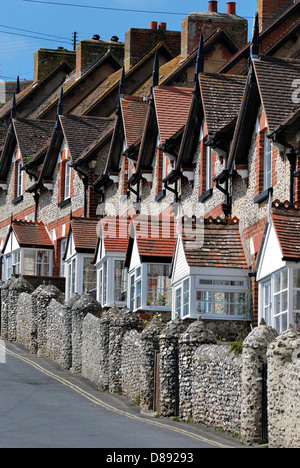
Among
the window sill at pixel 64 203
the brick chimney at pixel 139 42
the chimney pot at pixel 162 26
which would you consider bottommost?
the window sill at pixel 64 203


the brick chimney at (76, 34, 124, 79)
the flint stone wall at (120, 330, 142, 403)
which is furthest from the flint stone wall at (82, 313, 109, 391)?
the brick chimney at (76, 34, 124, 79)

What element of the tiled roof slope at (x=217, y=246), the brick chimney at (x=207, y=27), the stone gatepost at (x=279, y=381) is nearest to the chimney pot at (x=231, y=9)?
the brick chimney at (x=207, y=27)

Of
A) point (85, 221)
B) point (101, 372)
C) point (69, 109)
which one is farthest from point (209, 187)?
point (69, 109)

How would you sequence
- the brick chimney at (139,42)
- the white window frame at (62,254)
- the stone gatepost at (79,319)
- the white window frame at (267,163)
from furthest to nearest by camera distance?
the brick chimney at (139,42), the white window frame at (62,254), the stone gatepost at (79,319), the white window frame at (267,163)

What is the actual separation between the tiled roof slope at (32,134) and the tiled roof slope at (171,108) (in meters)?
12.9

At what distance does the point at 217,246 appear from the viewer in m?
28.1

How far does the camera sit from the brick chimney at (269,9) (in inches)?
1539

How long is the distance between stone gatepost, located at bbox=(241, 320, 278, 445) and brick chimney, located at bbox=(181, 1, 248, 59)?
25.0 metres

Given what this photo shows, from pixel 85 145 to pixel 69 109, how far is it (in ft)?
29.0

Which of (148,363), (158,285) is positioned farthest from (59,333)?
(148,363)

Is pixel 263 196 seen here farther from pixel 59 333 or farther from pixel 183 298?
pixel 59 333

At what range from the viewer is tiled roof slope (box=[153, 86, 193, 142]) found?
115 feet

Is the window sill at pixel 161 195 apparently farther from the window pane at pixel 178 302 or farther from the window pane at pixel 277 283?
the window pane at pixel 277 283

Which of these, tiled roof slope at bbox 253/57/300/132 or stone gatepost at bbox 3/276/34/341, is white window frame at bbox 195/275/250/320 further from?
stone gatepost at bbox 3/276/34/341
